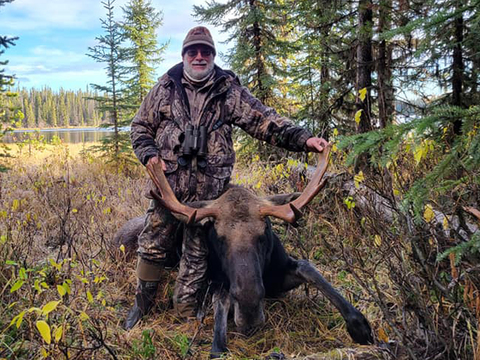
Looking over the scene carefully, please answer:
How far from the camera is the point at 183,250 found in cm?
444

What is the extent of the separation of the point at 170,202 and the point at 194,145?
2.49ft

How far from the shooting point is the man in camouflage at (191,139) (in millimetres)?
4402

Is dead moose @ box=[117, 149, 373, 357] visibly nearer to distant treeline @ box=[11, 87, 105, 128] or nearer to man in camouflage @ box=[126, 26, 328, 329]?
man in camouflage @ box=[126, 26, 328, 329]

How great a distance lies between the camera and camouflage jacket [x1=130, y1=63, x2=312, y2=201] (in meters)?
4.52

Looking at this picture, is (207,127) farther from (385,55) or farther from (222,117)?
(385,55)

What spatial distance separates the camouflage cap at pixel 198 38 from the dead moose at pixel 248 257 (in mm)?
1560

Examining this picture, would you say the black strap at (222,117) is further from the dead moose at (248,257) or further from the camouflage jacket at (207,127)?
the dead moose at (248,257)

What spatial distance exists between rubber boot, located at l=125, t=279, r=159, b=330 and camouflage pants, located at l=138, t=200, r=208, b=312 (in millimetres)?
256

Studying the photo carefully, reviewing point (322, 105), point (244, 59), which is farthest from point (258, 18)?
point (322, 105)

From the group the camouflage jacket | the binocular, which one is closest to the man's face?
the camouflage jacket

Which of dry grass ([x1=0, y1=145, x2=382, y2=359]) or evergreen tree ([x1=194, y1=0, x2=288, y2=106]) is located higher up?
evergreen tree ([x1=194, y1=0, x2=288, y2=106])

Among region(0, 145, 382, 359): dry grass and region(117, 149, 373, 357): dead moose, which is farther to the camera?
region(117, 149, 373, 357): dead moose

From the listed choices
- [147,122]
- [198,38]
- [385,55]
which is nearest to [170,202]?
[147,122]

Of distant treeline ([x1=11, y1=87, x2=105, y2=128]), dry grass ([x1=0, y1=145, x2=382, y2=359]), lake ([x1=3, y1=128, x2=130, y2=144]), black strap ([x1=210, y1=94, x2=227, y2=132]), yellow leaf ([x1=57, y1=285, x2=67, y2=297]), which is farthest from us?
distant treeline ([x1=11, y1=87, x2=105, y2=128])
